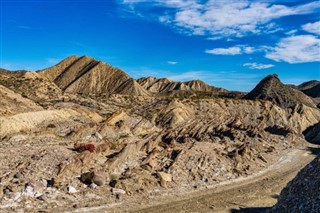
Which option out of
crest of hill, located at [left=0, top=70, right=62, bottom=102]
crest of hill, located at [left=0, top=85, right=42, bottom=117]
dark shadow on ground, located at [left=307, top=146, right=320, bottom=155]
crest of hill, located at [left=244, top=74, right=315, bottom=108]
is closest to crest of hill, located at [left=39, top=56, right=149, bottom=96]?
crest of hill, located at [left=244, top=74, right=315, bottom=108]

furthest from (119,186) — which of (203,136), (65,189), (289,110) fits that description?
(289,110)

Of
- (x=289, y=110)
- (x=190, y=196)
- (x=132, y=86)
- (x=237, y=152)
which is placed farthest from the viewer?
(x=132, y=86)

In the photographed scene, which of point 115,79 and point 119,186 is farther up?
point 115,79

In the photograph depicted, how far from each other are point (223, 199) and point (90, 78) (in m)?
112

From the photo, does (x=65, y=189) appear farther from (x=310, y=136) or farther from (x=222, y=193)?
(x=310, y=136)

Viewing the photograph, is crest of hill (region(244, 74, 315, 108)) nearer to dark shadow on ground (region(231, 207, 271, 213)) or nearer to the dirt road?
the dirt road

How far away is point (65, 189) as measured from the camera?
29078 millimetres

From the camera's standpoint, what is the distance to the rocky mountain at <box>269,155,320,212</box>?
1984cm

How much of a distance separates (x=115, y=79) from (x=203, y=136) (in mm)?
88196

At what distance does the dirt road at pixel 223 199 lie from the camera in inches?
1108

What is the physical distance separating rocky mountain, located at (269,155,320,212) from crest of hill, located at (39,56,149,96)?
10663 centimetres

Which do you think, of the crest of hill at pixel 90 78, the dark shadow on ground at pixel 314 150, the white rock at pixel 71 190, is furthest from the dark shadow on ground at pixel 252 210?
the crest of hill at pixel 90 78

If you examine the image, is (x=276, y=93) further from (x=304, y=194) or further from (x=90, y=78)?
(x=304, y=194)

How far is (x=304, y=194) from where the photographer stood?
835 inches
